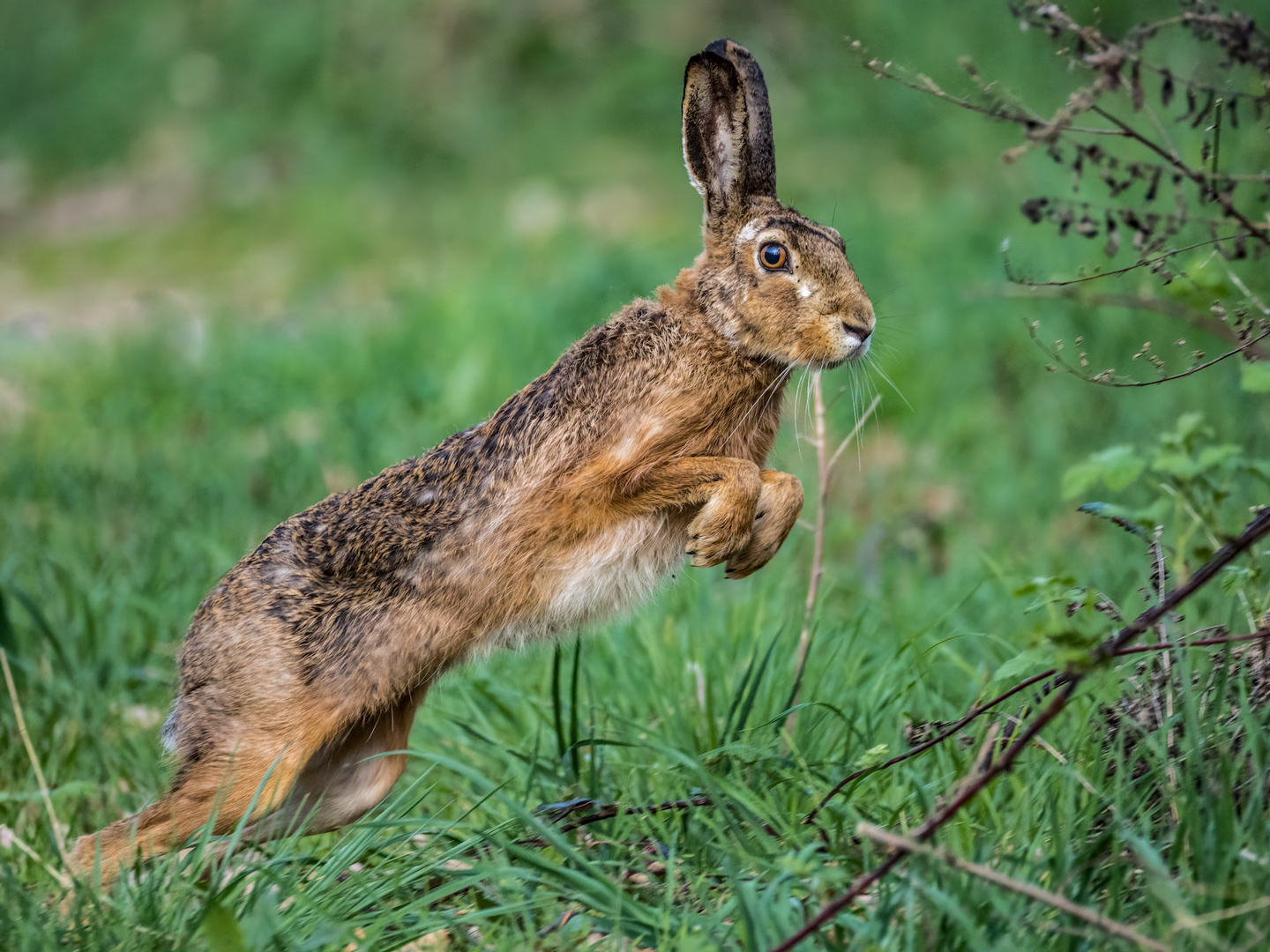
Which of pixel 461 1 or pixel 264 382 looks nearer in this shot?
pixel 264 382

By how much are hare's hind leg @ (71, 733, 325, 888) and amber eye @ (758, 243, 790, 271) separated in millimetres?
1539

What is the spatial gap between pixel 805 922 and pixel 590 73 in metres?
9.65

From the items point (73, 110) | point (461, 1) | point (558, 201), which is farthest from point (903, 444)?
point (73, 110)

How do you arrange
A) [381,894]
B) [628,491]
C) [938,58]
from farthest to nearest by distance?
[938,58]
[628,491]
[381,894]

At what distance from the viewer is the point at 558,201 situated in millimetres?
9500

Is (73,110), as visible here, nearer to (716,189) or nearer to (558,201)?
(558,201)

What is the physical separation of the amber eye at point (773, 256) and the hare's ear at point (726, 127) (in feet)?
0.62

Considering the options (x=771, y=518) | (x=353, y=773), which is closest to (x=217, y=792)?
(x=353, y=773)

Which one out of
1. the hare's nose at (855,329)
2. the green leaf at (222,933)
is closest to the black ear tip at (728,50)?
the hare's nose at (855,329)

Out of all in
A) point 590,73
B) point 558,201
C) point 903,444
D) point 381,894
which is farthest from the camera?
point 590,73

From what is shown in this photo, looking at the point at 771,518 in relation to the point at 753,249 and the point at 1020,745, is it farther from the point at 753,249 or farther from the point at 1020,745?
the point at 1020,745

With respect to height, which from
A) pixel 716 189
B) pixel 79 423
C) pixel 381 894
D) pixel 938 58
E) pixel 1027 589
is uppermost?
pixel 938 58

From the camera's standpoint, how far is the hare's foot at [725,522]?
2803 mm

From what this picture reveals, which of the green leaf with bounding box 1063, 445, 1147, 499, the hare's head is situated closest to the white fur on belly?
the hare's head
